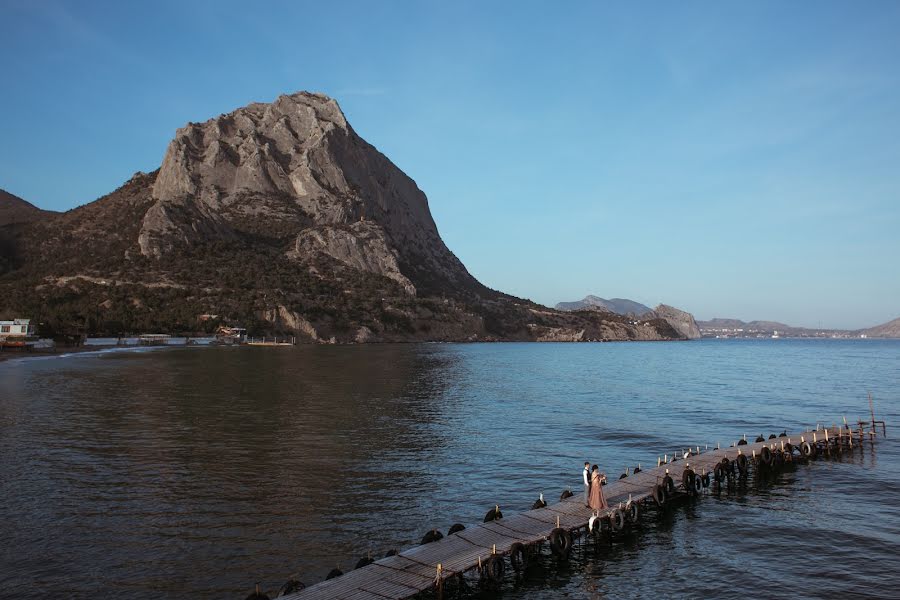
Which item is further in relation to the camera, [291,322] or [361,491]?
[291,322]

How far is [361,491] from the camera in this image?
98.5 ft

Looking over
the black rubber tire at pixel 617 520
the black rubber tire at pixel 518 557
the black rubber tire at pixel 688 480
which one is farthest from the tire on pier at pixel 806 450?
the black rubber tire at pixel 518 557

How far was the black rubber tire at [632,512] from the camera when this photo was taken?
2720cm

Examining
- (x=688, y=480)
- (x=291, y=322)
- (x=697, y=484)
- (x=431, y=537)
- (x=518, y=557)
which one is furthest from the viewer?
(x=291, y=322)

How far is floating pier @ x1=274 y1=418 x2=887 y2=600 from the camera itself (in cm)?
1808

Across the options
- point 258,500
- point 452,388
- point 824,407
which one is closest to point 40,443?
point 258,500

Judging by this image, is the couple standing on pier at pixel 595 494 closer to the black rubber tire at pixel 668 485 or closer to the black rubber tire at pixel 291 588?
the black rubber tire at pixel 668 485

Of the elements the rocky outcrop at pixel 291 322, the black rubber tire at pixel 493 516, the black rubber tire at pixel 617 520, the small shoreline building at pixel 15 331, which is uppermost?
the rocky outcrop at pixel 291 322

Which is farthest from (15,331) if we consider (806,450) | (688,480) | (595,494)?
(806,450)

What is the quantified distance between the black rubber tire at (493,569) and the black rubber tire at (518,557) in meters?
0.85

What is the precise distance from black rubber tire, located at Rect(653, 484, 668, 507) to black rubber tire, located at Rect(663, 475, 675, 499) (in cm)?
55

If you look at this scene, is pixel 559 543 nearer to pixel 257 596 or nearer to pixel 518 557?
pixel 518 557

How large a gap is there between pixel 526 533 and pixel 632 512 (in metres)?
6.99

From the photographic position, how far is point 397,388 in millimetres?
76250
